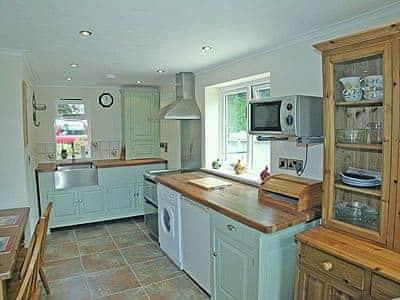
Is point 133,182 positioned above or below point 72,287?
above

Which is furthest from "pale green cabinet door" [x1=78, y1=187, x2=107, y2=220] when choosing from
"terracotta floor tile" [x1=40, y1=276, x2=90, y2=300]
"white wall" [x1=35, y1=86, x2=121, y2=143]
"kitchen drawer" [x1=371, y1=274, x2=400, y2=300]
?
"kitchen drawer" [x1=371, y1=274, x2=400, y2=300]

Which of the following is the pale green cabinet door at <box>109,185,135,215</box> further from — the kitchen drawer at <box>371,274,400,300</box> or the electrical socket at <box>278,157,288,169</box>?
the kitchen drawer at <box>371,274,400,300</box>

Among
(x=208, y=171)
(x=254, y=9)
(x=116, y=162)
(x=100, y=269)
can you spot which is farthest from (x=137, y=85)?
(x=254, y=9)

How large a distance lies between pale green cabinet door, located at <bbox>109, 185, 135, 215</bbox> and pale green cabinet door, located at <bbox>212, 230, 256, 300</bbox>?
106 inches

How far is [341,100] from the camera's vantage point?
1846 millimetres

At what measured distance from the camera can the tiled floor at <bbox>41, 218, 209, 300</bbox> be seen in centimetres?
270

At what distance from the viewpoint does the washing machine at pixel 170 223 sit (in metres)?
3.06

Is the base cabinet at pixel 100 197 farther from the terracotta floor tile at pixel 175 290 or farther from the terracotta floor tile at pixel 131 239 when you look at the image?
the terracotta floor tile at pixel 175 290

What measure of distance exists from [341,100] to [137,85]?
3.89m

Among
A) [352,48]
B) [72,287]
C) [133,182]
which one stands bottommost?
[72,287]

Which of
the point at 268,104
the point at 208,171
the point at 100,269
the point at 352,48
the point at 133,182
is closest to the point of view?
the point at 352,48

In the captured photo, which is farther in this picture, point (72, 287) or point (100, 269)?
point (100, 269)

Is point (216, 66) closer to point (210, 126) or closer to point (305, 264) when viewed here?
point (210, 126)

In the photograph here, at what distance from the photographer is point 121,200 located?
4738mm
